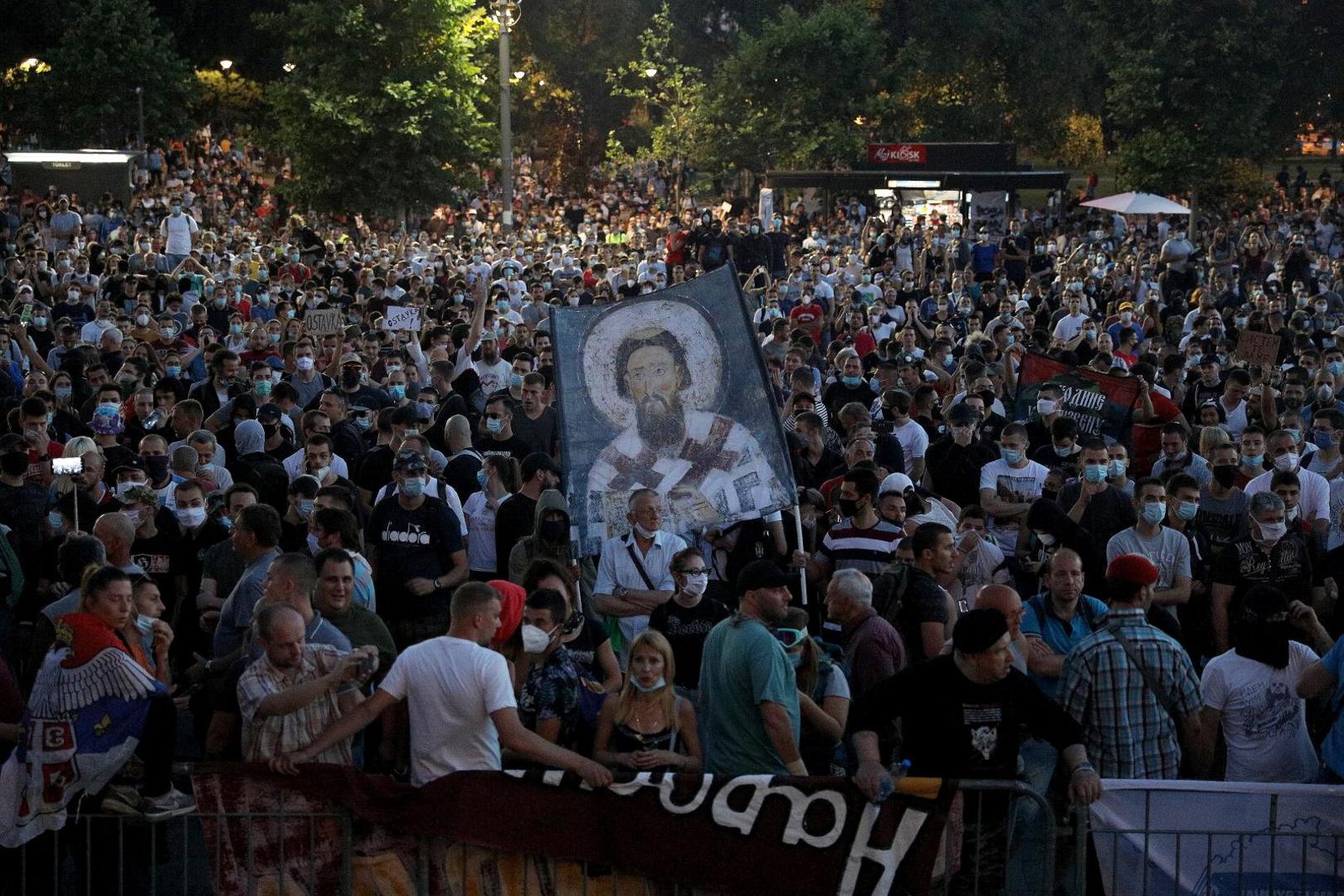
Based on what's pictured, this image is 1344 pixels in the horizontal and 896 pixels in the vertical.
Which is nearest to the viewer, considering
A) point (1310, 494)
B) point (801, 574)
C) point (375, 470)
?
point (801, 574)

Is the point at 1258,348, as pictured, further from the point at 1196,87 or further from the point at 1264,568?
the point at 1196,87

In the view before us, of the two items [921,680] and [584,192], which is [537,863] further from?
[584,192]

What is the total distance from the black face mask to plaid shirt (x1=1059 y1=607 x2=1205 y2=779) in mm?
3204

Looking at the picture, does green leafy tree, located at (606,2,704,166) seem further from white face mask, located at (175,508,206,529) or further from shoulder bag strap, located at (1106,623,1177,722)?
shoulder bag strap, located at (1106,623,1177,722)

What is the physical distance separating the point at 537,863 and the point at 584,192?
5002 cm

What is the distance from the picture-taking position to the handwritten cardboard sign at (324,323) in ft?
56.3

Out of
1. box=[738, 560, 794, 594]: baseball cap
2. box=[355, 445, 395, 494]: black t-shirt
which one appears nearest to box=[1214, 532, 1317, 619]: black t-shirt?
box=[738, 560, 794, 594]: baseball cap

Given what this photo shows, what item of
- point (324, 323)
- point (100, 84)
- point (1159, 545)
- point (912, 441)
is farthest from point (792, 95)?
point (1159, 545)

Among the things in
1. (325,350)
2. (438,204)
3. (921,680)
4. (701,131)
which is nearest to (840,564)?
(921,680)

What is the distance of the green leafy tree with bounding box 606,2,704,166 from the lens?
47.0 meters

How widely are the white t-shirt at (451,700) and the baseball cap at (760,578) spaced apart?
3.84ft

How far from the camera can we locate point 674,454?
31.3 ft

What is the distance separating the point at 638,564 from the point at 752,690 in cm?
226

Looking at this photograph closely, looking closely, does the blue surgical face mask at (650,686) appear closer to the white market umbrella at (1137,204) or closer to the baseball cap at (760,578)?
the baseball cap at (760,578)
